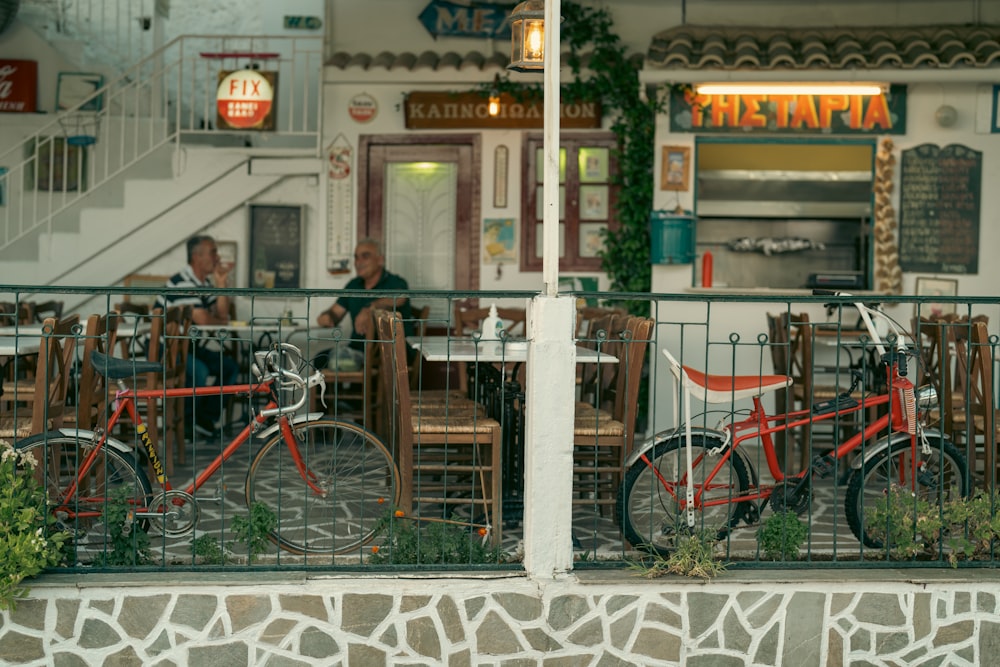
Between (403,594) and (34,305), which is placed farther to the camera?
(34,305)

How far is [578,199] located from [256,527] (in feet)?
17.6

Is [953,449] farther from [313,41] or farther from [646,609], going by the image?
[313,41]

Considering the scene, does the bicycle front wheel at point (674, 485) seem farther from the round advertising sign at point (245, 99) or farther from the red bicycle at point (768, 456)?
the round advertising sign at point (245, 99)

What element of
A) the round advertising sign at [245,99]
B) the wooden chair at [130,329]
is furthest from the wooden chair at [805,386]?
the round advertising sign at [245,99]

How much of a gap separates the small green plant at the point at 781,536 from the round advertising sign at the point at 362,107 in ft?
19.2

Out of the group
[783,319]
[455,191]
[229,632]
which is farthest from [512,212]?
[229,632]

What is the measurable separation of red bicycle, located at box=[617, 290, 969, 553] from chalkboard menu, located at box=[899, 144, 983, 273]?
391 cm

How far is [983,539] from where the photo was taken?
4.71 metres

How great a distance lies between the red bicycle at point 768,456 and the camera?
195 inches

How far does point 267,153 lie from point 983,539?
6624 mm

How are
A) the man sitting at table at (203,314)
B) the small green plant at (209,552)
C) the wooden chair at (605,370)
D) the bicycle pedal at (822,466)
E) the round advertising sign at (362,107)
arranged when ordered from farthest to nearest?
1. the round advertising sign at (362,107)
2. the man sitting at table at (203,314)
3. the wooden chair at (605,370)
4. the bicycle pedal at (822,466)
5. the small green plant at (209,552)

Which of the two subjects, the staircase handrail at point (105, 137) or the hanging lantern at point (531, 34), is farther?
the staircase handrail at point (105, 137)

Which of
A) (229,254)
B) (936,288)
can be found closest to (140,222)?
(229,254)

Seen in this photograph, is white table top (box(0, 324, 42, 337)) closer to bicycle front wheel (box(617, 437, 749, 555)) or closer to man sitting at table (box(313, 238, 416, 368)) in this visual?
man sitting at table (box(313, 238, 416, 368))
